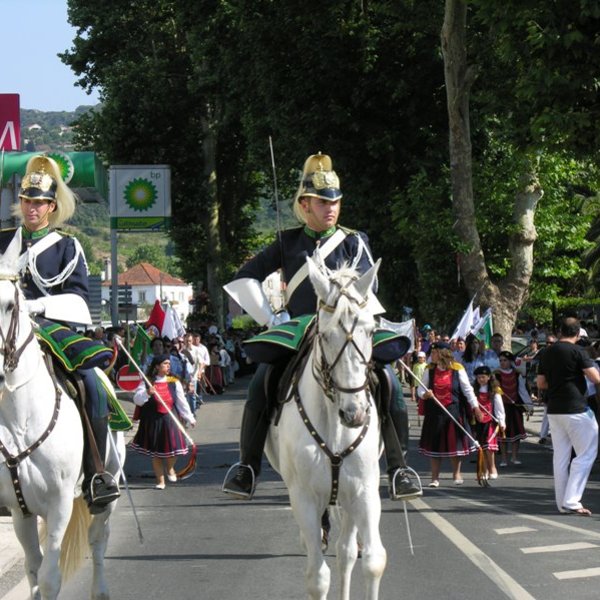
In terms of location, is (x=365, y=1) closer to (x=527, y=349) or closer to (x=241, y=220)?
(x=527, y=349)

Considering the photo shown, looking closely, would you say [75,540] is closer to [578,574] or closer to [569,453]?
[578,574]

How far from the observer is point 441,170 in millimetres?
37469

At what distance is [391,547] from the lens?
43.0 feet

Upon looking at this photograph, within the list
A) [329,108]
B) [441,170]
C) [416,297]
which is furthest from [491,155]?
[416,297]

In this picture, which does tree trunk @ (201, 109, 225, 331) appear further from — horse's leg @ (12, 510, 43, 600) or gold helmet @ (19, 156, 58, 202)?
horse's leg @ (12, 510, 43, 600)

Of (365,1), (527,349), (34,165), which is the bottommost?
(527,349)

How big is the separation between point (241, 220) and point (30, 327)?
188 feet

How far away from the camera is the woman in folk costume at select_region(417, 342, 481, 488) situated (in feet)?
64.2

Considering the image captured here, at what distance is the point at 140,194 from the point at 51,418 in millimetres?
32739

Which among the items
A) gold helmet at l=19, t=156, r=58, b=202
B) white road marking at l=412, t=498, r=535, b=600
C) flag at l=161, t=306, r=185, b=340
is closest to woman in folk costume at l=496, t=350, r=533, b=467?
white road marking at l=412, t=498, r=535, b=600

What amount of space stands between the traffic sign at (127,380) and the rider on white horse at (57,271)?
15.0 metres

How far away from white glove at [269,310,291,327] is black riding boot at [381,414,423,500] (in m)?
1.00

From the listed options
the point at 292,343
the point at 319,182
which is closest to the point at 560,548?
the point at 292,343

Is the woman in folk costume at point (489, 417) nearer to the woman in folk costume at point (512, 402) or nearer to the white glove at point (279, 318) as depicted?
the woman in folk costume at point (512, 402)
